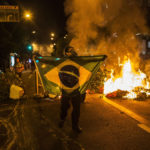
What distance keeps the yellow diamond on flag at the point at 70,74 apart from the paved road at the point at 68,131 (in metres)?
1.03

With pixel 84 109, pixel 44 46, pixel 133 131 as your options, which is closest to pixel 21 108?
pixel 84 109

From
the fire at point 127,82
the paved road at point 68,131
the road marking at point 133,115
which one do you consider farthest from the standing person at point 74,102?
the fire at point 127,82

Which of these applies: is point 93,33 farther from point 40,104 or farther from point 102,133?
point 102,133

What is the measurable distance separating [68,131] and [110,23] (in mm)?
7976

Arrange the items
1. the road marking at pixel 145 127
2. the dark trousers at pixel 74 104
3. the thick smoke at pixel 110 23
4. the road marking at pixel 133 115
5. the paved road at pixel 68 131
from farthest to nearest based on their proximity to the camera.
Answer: the thick smoke at pixel 110 23 < the road marking at pixel 133 115 < the road marking at pixel 145 127 < the dark trousers at pixel 74 104 < the paved road at pixel 68 131

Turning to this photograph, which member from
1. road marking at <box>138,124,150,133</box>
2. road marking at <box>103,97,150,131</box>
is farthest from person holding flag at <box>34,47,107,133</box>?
road marking at <box>103,97,150,131</box>

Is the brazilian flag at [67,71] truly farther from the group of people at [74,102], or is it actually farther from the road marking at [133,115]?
the road marking at [133,115]

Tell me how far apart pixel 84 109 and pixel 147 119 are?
188 cm

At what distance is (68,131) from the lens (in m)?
4.15

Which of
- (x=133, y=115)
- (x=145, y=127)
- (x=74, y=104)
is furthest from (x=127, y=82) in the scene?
(x=74, y=104)

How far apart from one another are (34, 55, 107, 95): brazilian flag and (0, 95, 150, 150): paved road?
900mm

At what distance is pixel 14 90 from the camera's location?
24.1ft

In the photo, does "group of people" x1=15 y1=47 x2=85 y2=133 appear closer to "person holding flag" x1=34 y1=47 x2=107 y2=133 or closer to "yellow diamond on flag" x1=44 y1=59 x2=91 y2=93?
"person holding flag" x1=34 y1=47 x2=107 y2=133

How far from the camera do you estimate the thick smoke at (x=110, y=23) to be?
937cm
